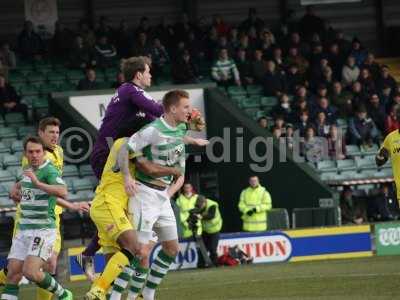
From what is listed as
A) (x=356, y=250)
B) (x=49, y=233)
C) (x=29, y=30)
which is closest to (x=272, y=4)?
(x=29, y=30)

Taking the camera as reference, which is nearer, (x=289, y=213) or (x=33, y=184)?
(x=33, y=184)

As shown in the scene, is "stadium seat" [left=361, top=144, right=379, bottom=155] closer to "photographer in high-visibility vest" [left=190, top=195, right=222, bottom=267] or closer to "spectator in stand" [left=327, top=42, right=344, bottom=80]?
"spectator in stand" [left=327, top=42, right=344, bottom=80]

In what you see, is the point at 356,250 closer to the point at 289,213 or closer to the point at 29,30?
the point at 289,213

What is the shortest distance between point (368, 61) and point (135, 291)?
62.8 ft

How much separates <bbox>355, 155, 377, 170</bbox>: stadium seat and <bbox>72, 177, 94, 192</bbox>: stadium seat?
6.17 m

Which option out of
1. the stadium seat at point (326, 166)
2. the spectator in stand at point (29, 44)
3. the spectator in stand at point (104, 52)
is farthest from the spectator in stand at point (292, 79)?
the spectator in stand at point (29, 44)

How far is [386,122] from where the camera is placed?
28.2 meters

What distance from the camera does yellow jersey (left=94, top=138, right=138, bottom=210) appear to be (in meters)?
11.6

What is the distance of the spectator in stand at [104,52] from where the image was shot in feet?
89.5

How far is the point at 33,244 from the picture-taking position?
485 inches

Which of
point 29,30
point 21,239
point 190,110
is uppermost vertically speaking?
point 29,30

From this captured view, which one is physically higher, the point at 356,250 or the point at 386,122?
the point at 386,122

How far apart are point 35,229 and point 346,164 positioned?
15712 mm

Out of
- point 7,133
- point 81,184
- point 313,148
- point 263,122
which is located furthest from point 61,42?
point 313,148
